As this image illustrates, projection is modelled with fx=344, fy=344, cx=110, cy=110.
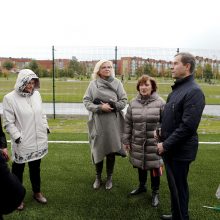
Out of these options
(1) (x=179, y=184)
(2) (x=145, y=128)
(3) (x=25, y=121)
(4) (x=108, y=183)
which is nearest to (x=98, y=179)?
(4) (x=108, y=183)

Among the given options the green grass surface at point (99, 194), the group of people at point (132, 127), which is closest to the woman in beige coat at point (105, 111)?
the group of people at point (132, 127)

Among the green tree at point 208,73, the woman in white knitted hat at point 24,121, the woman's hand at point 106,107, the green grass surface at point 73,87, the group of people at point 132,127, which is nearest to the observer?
the group of people at point 132,127

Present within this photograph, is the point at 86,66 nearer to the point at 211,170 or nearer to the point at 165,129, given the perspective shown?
the point at 211,170

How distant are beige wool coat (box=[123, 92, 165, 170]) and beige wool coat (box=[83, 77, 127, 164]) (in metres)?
0.37

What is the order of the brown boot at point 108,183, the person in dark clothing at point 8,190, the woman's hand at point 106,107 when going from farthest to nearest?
the brown boot at point 108,183, the woman's hand at point 106,107, the person in dark clothing at point 8,190

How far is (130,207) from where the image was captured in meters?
4.29

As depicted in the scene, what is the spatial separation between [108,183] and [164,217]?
1.18m

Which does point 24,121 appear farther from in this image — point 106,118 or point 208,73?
point 208,73

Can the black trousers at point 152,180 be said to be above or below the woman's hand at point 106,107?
below

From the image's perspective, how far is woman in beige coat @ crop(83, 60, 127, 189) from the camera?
4.62m

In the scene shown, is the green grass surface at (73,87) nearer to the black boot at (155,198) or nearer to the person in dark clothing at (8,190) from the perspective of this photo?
the black boot at (155,198)

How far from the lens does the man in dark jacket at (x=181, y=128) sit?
318 cm

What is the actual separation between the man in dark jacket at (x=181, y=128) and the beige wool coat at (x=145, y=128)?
684 mm

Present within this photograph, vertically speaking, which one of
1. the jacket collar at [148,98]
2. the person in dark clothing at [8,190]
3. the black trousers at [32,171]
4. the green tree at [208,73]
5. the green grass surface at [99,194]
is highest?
the green tree at [208,73]
